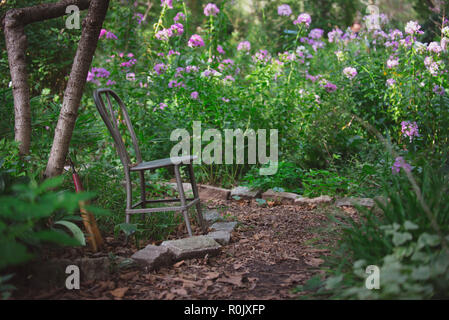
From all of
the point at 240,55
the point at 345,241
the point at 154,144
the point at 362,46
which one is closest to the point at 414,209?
the point at 345,241

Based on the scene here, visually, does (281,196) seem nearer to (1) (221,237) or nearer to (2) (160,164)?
(1) (221,237)

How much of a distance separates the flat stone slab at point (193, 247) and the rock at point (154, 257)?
5 cm

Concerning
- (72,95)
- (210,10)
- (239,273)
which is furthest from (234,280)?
(210,10)

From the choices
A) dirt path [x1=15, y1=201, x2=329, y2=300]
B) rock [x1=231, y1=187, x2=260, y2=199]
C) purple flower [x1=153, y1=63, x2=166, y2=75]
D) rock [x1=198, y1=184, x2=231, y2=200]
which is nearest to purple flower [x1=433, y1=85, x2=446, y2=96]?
dirt path [x1=15, y1=201, x2=329, y2=300]

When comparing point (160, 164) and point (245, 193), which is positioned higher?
point (160, 164)

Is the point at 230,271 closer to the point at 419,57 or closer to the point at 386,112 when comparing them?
the point at 386,112

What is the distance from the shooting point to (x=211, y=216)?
11.2 ft

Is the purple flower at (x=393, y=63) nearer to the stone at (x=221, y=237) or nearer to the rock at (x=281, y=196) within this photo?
the rock at (x=281, y=196)

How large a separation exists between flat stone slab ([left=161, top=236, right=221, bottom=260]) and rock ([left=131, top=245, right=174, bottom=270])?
53 mm

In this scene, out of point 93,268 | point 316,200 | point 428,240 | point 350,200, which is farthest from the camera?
point 316,200

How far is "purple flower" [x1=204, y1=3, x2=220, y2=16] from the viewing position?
4.80 metres

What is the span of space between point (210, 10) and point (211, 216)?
103 inches

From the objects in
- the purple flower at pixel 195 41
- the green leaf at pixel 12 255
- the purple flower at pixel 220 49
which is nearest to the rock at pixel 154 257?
the green leaf at pixel 12 255

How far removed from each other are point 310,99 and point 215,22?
4.78 ft
